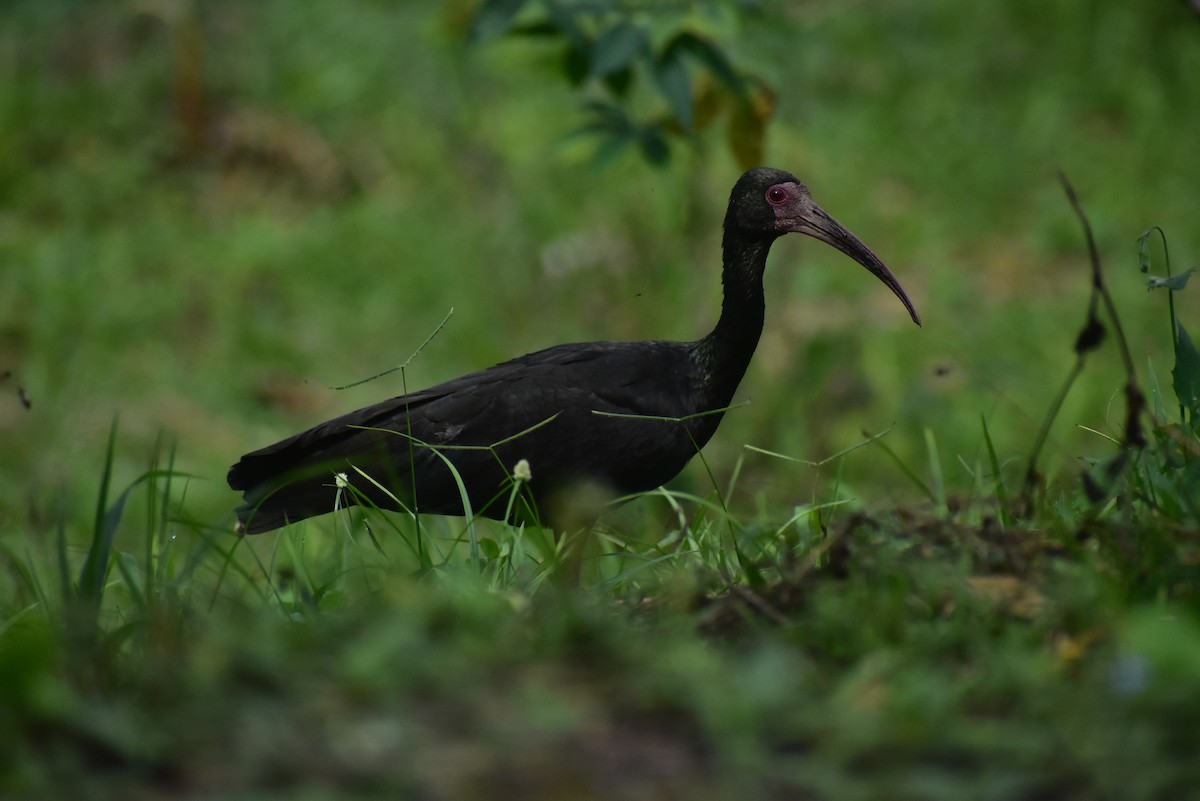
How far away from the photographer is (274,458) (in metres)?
4.35

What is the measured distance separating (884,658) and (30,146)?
9.64 m

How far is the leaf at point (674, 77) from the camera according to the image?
4.57m

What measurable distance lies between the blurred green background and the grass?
3 centimetres

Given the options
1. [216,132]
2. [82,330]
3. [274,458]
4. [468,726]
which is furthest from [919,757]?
[216,132]

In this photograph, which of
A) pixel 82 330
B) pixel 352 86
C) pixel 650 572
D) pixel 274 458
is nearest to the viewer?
pixel 650 572

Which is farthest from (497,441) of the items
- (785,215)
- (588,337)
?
(588,337)

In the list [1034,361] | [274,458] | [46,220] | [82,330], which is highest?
[46,220]

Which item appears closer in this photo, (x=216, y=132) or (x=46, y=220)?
(x=46, y=220)

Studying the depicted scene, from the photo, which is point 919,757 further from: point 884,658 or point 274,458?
point 274,458

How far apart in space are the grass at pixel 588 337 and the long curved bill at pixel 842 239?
2.20 feet

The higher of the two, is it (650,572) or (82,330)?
(82,330)

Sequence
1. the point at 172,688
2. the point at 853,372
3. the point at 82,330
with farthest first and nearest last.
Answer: the point at 82,330
the point at 853,372
the point at 172,688

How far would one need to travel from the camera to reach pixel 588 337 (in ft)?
27.7

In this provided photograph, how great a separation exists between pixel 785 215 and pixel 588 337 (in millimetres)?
3915
